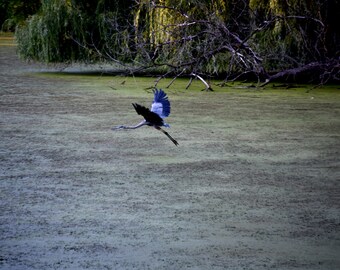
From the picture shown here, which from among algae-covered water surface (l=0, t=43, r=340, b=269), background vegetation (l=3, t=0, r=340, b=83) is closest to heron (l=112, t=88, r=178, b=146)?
algae-covered water surface (l=0, t=43, r=340, b=269)

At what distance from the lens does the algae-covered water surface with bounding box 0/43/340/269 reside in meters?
2.68

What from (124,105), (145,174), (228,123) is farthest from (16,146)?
(124,105)

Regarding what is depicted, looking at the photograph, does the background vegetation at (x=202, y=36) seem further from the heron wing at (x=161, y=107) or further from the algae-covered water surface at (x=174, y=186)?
the heron wing at (x=161, y=107)

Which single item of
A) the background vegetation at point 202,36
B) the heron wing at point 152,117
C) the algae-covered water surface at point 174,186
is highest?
the background vegetation at point 202,36

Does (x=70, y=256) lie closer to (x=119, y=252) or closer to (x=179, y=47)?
Answer: (x=119, y=252)

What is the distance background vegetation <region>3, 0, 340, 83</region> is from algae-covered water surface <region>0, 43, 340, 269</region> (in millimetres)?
898

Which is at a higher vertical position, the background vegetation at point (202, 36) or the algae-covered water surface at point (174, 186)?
the background vegetation at point (202, 36)

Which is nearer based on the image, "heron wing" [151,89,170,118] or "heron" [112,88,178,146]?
"heron" [112,88,178,146]

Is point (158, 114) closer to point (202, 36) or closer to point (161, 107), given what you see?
point (161, 107)

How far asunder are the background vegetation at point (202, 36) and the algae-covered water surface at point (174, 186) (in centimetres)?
90

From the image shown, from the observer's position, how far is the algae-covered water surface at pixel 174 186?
2.68 metres

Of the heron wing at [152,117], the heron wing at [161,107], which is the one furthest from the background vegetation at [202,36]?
the heron wing at [152,117]

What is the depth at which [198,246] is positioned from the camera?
2736 mm

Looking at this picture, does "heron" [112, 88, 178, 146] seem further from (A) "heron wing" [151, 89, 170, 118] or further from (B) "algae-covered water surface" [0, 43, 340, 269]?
(B) "algae-covered water surface" [0, 43, 340, 269]
